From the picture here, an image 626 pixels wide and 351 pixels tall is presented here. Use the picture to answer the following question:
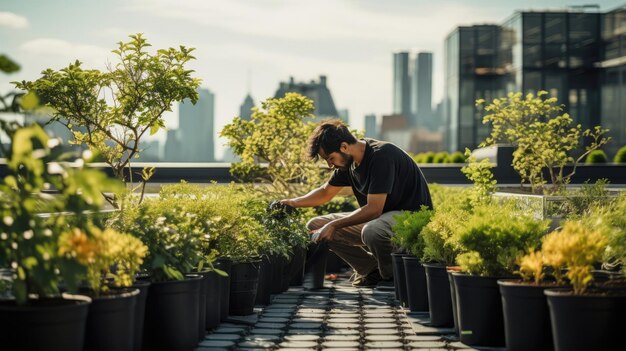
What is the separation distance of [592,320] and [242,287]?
2706 millimetres

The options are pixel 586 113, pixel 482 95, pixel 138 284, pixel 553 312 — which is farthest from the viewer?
pixel 482 95

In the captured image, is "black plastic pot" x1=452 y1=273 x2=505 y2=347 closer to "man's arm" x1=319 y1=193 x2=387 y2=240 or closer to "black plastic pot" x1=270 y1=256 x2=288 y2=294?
"man's arm" x1=319 y1=193 x2=387 y2=240

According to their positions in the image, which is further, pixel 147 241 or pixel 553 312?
pixel 147 241

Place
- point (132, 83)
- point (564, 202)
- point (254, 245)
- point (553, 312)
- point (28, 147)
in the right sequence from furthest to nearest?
point (564, 202)
point (132, 83)
point (254, 245)
point (553, 312)
point (28, 147)

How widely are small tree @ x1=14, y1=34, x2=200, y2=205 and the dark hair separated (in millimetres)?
1070

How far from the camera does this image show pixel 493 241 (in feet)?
14.6

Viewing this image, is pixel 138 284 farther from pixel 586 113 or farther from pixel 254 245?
pixel 586 113

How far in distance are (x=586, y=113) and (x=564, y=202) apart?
28.1 m

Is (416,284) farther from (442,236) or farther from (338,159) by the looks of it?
(338,159)

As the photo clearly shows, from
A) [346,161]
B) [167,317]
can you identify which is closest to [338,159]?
[346,161]

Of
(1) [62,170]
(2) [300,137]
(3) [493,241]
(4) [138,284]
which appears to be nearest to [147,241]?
(4) [138,284]

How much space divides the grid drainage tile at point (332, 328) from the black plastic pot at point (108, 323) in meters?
0.88

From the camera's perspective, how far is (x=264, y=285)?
6.44 m

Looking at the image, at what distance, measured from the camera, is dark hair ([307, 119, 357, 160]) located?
6898mm
